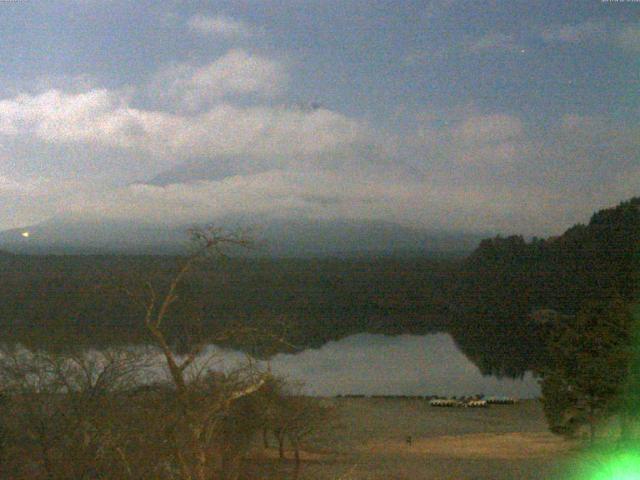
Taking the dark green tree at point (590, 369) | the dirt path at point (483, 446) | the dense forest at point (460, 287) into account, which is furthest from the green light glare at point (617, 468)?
the dense forest at point (460, 287)

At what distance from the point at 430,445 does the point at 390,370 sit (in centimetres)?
2019

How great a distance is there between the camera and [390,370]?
38.8 m

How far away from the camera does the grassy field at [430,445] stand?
12.9 meters

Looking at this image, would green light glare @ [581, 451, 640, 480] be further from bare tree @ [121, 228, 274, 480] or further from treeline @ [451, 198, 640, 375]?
treeline @ [451, 198, 640, 375]

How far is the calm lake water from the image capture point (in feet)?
110

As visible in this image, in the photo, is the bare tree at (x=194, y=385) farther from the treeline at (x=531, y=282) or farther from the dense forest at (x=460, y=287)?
the treeline at (x=531, y=282)

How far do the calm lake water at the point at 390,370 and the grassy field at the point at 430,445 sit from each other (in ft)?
12.7

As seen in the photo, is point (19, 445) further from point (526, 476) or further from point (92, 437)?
point (526, 476)

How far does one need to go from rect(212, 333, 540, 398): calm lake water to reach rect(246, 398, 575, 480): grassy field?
12.7 feet

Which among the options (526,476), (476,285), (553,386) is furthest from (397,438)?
(476,285)

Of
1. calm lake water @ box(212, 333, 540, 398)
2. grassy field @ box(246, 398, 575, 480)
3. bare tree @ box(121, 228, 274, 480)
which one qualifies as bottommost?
calm lake water @ box(212, 333, 540, 398)

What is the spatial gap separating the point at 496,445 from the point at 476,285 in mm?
44326

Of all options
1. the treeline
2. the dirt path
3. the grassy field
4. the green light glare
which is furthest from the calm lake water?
the green light glare

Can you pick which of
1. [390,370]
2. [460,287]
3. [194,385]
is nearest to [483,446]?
[194,385]
